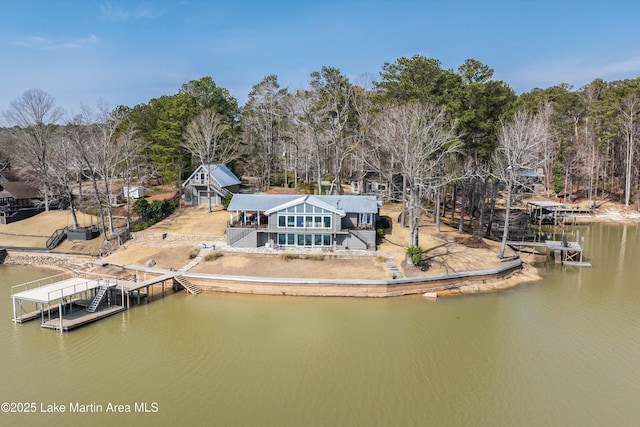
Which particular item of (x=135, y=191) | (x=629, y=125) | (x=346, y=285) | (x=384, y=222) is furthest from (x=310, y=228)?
(x=629, y=125)

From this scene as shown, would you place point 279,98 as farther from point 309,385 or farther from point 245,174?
point 309,385

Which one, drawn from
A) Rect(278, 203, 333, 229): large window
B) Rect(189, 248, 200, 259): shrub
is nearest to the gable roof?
Rect(278, 203, 333, 229): large window

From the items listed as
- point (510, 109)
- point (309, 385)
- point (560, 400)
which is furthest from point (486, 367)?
point (510, 109)

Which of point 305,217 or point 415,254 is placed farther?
point 305,217

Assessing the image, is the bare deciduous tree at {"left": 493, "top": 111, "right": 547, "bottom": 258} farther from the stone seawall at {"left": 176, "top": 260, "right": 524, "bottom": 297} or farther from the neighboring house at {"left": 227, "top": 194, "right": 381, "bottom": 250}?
the neighboring house at {"left": 227, "top": 194, "right": 381, "bottom": 250}

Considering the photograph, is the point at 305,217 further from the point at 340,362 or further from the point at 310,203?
the point at 340,362

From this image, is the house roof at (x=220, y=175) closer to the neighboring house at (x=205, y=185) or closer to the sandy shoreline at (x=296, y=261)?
the neighboring house at (x=205, y=185)

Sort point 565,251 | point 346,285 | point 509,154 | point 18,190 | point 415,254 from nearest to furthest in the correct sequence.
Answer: point 346,285, point 415,254, point 509,154, point 565,251, point 18,190

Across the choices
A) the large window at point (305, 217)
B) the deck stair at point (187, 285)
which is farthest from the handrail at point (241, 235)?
the deck stair at point (187, 285)
